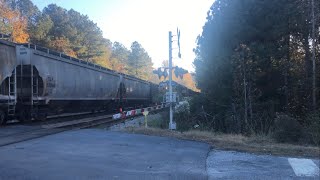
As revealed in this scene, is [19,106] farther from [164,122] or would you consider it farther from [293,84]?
[293,84]

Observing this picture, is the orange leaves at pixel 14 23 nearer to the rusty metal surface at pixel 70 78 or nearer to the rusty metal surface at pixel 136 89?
the rusty metal surface at pixel 136 89

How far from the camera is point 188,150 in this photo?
35.3ft

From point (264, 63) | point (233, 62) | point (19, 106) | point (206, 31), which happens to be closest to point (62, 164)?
point (19, 106)

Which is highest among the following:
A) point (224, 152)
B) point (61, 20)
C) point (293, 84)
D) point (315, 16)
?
point (61, 20)

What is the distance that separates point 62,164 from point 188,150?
3471 mm

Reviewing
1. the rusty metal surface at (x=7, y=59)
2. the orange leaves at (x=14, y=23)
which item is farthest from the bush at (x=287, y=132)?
the orange leaves at (x=14, y=23)

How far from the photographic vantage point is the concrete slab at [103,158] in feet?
25.3

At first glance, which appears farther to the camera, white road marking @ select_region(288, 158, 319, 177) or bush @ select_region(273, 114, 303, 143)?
bush @ select_region(273, 114, 303, 143)

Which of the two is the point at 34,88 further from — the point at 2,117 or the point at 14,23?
the point at 14,23

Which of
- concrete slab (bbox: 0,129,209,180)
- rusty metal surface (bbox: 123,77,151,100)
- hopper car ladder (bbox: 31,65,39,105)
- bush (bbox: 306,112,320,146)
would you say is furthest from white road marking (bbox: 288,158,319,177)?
rusty metal surface (bbox: 123,77,151,100)

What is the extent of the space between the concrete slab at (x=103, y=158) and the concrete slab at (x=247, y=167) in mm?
254

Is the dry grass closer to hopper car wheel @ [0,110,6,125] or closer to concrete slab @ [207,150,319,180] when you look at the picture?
concrete slab @ [207,150,319,180]

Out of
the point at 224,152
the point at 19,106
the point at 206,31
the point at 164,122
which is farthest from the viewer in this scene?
the point at 206,31

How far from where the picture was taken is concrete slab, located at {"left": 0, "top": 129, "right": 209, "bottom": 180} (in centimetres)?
771
